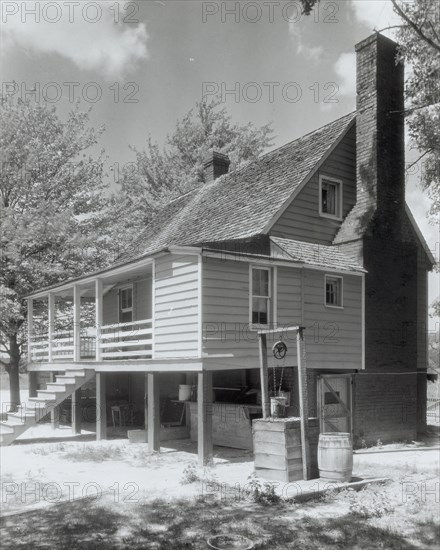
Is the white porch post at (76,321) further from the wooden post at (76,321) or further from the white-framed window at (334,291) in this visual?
the white-framed window at (334,291)

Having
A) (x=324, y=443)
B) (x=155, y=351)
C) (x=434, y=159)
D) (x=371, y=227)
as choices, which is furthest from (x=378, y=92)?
(x=324, y=443)

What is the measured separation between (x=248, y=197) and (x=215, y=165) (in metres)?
6.25

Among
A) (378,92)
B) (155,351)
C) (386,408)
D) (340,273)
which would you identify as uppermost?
(378,92)

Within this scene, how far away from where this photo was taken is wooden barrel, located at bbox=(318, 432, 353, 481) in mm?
11484

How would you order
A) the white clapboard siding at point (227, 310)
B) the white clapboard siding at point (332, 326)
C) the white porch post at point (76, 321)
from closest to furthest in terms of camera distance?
the white clapboard siding at point (227, 310) → the white clapboard siding at point (332, 326) → the white porch post at point (76, 321)

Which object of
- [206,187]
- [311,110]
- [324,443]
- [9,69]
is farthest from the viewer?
[206,187]

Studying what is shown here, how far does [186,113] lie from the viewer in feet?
136

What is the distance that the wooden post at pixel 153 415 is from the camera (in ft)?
52.4

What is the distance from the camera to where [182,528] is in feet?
28.9

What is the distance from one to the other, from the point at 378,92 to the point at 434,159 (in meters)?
2.85

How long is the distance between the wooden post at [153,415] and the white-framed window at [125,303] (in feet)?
22.7

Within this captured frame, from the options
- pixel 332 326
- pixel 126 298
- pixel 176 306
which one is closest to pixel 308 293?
pixel 332 326

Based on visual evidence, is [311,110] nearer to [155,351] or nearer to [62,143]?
[62,143]

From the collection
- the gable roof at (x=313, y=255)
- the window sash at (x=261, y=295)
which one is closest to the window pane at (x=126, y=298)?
the gable roof at (x=313, y=255)
